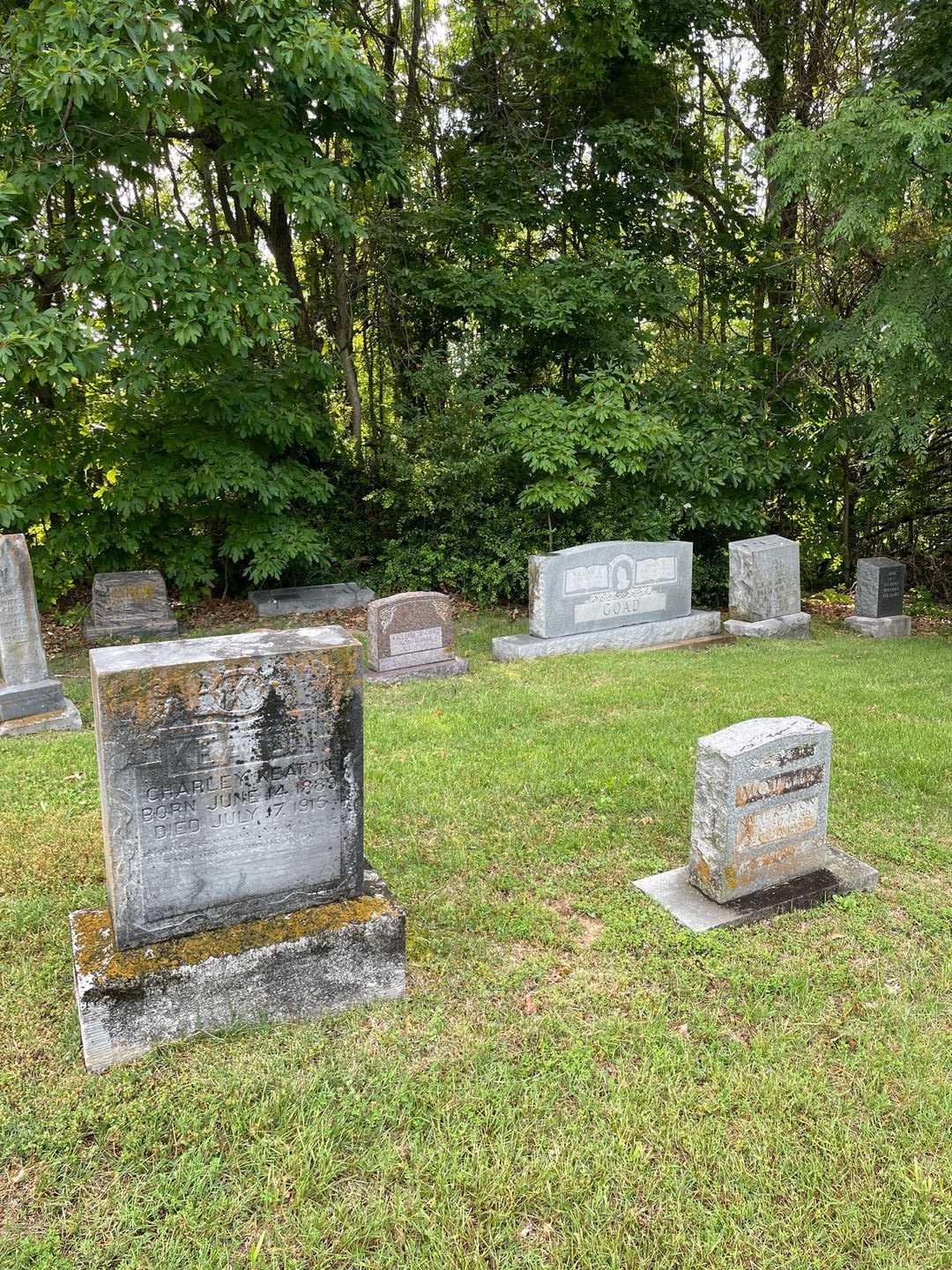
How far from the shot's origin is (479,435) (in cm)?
1162

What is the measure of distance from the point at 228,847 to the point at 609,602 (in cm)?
752

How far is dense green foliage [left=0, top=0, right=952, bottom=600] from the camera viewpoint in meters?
8.15

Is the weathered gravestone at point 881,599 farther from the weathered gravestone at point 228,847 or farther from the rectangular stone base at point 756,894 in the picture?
the weathered gravestone at point 228,847

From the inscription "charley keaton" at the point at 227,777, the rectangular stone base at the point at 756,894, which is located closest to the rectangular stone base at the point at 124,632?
the inscription "charley keaton" at the point at 227,777

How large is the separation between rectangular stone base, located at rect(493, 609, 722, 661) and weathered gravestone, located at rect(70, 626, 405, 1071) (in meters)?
6.17

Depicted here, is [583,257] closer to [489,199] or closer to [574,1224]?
[489,199]

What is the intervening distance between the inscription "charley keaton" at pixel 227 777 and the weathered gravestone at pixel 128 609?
7562 mm

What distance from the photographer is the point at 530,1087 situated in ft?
9.72

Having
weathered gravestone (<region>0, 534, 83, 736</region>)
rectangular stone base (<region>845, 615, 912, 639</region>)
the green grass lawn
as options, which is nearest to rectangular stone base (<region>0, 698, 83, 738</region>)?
weathered gravestone (<region>0, 534, 83, 736</region>)

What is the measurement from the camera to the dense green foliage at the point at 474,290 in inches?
321

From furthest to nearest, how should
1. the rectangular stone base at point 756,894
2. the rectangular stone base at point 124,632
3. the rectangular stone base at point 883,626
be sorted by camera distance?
the rectangular stone base at point 883,626, the rectangular stone base at point 124,632, the rectangular stone base at point 756,894

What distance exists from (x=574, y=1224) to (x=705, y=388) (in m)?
12.2

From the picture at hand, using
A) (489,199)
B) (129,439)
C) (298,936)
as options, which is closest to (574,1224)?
(298,936)

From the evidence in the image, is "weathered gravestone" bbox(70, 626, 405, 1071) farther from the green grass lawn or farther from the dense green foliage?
the dense green foliage
